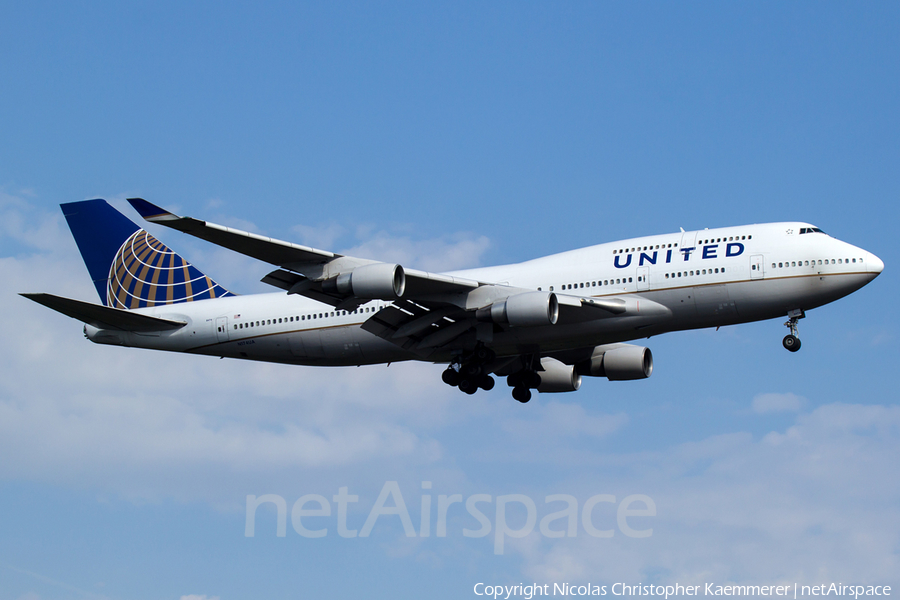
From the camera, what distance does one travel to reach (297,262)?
29.3 metres

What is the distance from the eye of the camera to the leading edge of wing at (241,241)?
26.5 metres

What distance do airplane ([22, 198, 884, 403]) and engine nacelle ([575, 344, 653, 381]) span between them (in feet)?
0.15

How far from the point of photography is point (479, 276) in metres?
33.7

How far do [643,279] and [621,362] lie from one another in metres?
6.65

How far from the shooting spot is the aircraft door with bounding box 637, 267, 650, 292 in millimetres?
30594

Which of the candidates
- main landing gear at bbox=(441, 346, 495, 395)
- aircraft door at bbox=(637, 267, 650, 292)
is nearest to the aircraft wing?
main landing gear at bbox=(441, 346, 495, 395)

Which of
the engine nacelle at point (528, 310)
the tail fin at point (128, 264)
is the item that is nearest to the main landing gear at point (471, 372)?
the engine nacelle at point (528, 310)

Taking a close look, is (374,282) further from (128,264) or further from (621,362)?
(128,264)

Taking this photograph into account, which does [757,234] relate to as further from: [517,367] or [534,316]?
[517,367]

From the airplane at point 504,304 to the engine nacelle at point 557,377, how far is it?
47 millimetres

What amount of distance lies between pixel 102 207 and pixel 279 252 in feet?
48.6

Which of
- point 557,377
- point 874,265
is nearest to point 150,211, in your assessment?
point 557,377

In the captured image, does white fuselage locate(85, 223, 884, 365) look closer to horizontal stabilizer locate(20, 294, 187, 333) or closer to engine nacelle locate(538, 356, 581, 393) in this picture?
horizontal stabilizer locate(20, 294, 187, 333)

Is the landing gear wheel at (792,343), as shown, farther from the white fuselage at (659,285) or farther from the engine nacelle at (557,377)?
the engine nacelle at (557,377)
